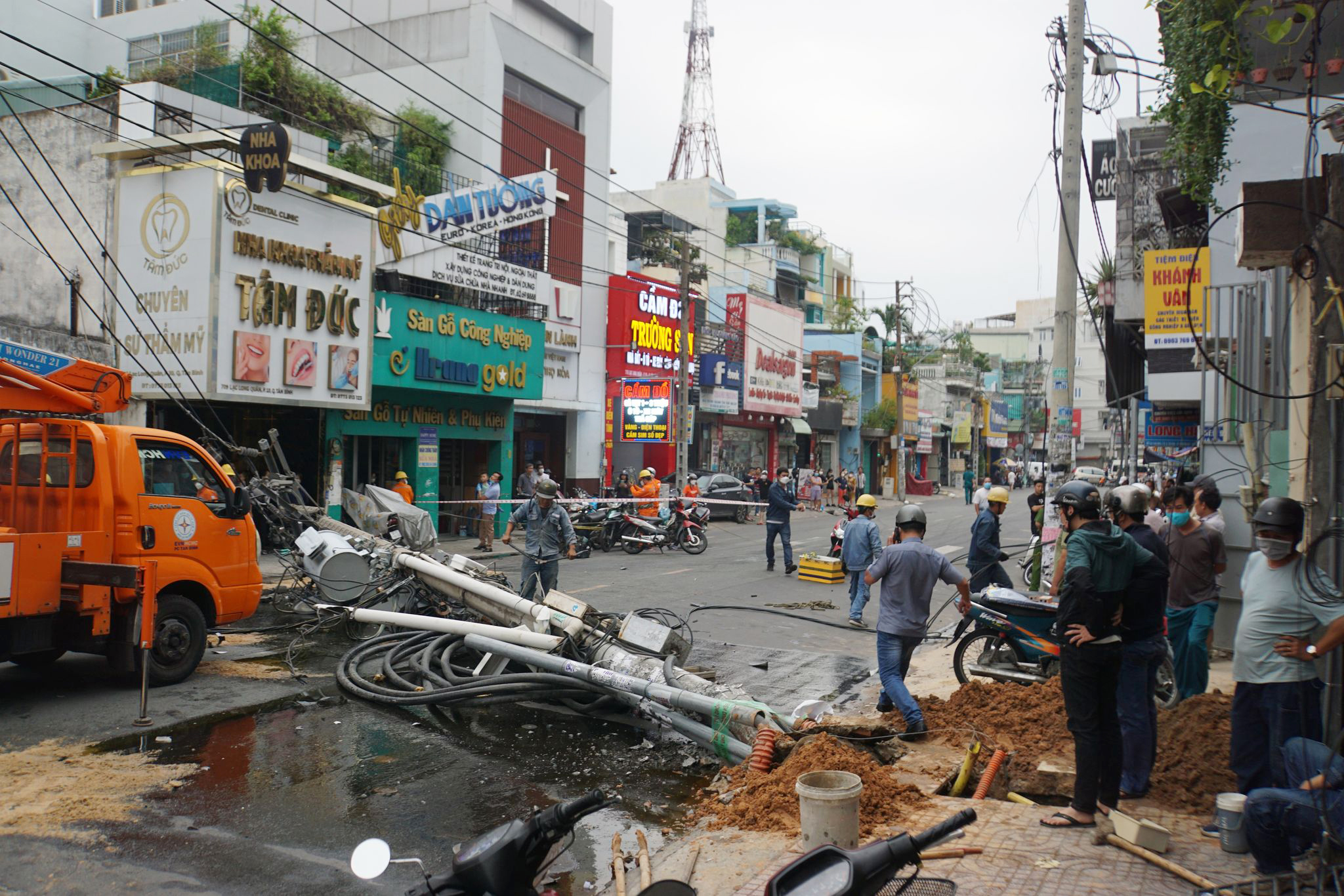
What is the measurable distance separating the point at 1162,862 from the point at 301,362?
18.2 metres

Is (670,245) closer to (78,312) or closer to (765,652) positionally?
(78,312)

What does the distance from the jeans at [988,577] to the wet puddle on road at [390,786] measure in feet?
17.8

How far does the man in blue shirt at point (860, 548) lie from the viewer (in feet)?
41.0

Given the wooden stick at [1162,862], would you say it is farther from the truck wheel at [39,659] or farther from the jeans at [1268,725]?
the truck wheel at [39,659]

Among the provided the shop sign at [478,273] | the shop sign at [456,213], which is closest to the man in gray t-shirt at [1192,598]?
the shop sign at [456,213]

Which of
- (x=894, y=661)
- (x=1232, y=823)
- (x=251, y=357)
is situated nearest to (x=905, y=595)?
(x=894, y=661)

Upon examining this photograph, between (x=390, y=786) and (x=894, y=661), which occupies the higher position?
(x=894, y=661)

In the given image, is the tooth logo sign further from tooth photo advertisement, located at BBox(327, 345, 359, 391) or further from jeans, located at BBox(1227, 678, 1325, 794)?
jeans, located at BBox(1227, 678, 1325, 794)

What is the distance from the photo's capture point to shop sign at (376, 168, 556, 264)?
863 inches

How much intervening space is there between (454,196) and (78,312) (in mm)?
8413

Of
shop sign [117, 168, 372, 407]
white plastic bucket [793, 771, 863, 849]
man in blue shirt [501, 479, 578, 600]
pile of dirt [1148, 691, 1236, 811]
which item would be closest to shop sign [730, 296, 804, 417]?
shop sign [117, 168, 372, 407]

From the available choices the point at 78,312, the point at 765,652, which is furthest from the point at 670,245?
the point at 765,652

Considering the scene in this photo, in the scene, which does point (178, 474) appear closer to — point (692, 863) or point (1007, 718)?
point (692, 863)

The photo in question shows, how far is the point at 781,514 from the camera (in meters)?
18.0
